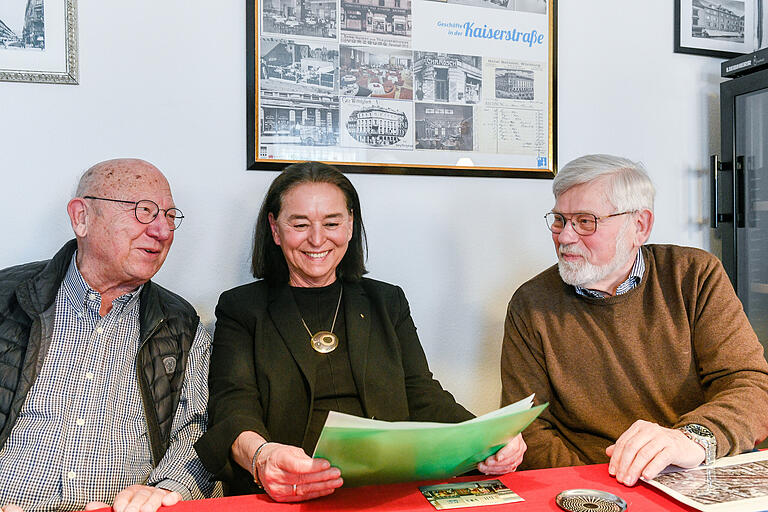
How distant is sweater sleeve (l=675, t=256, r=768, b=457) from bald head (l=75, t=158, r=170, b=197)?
1.36 meters

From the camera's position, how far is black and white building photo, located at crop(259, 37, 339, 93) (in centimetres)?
206

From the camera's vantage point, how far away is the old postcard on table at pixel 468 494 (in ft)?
3.40

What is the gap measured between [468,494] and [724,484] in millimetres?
442

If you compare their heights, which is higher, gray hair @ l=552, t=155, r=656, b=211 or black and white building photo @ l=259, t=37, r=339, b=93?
black and white building photo @ l=259, t=37, r=339, b=93

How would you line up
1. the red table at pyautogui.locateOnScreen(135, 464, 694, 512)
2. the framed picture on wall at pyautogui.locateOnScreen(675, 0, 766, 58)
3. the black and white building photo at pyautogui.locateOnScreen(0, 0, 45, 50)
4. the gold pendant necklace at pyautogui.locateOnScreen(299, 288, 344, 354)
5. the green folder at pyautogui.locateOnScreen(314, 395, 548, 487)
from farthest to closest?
the framed picture on wall at pyautogui.locateOnScreen(675, 0, 766, 58) → the black and white building photo at pyautogui.locateOnScreen(0, 0, 45, 50) → the gold pendant necklace at pyautogui.locateOnScreen(299, 288, 344, 354) → the red table at pyautogui.locateOnScreen(135, 464, 694, 512) → the green folder at pyautogui.locateOnScreen(314, 395, 548, 487)

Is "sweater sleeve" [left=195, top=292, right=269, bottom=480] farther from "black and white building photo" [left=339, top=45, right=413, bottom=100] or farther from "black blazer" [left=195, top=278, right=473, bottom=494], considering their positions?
"black and white building photo" [left=339, top=45, right=413, bottom=100]

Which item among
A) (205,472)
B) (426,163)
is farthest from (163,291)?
(426,163)

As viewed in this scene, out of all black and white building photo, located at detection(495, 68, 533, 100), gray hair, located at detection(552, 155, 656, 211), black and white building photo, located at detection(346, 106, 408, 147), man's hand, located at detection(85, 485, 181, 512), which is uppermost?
black and white building photo, located at detection(495, 68, 533, 100)

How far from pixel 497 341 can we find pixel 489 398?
210mm

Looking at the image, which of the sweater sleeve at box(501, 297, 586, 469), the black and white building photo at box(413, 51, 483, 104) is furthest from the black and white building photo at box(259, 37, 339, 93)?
the sweater sleeve at box(501, 297, 586, 469)

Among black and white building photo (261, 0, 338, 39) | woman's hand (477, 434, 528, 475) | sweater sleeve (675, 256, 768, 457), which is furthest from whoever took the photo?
black and white building photo (261, 0, 338, 39)

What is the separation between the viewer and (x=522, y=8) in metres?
2.31

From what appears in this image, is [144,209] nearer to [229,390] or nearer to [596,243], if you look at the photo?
[229,390]

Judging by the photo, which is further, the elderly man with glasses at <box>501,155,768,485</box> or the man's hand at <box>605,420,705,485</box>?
the elderly man with glasses at <box>501,155,768,485</box>
